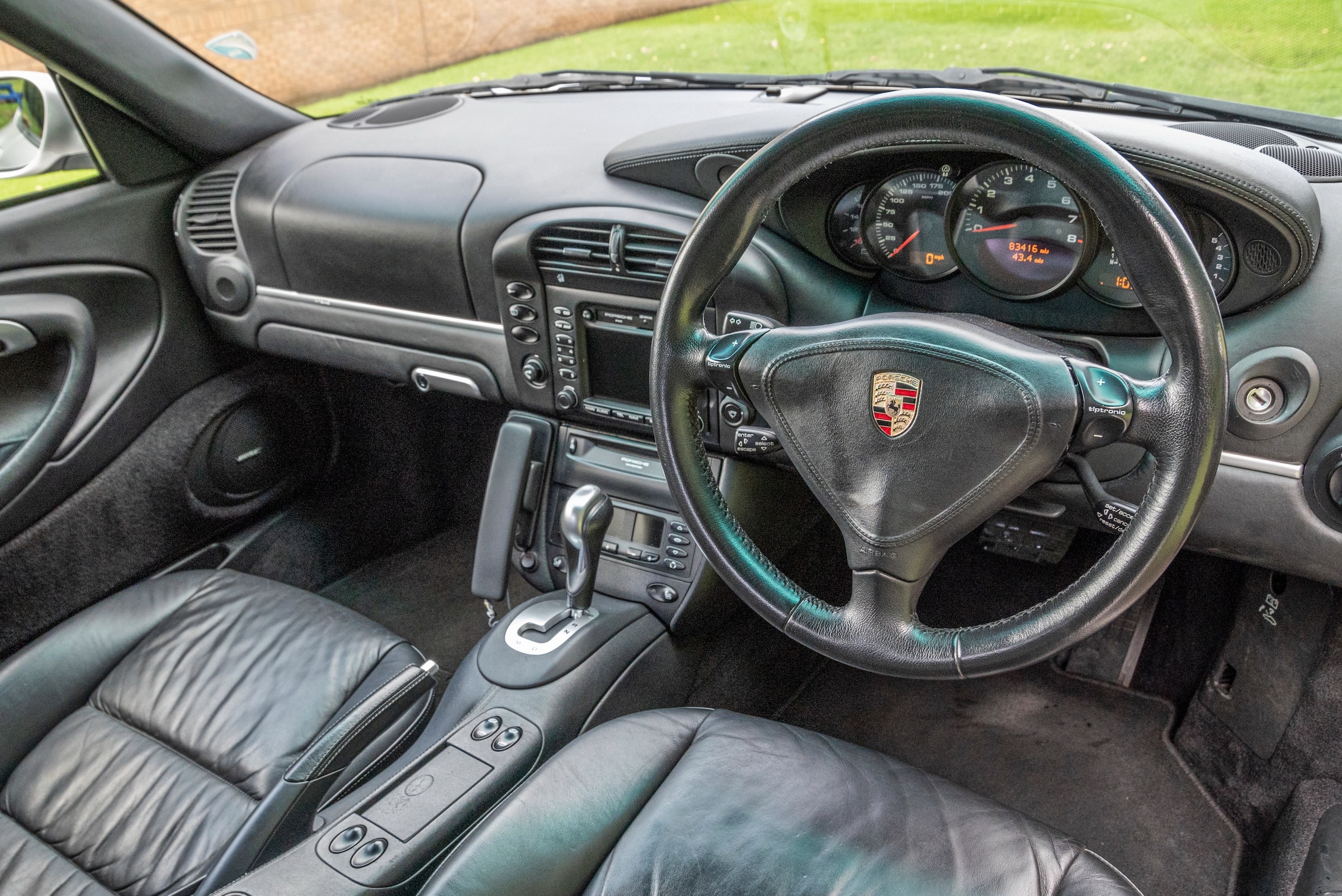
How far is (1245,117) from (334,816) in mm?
1726

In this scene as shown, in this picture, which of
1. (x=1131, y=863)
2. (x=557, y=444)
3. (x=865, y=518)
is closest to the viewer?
(x=865, y=518)

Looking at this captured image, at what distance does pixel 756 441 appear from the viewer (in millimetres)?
1497

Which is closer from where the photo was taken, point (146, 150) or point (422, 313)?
point (422, 313)

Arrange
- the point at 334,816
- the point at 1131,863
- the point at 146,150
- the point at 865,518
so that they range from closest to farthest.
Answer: the point at 865,518 → the point at 334,816 → the point at 1131,863 → the point at 146,150

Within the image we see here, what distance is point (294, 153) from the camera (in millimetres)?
2096

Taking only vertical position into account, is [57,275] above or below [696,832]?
above

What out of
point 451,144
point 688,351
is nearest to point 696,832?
point 688,351

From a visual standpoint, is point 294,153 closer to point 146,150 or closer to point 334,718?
point 146,150

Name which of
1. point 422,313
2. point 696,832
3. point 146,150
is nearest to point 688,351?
point 696,832

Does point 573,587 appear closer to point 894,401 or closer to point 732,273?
point 732,273

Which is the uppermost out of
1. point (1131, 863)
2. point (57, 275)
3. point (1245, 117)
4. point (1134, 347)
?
point (1245, 117)

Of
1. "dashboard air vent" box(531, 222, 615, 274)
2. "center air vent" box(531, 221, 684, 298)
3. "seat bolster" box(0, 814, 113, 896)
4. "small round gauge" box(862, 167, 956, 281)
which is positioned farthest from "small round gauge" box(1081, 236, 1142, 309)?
"seat bolster" box(0, 814, 113, 896)

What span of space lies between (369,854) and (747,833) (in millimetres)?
468

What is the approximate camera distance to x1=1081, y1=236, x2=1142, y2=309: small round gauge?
1.23 m
